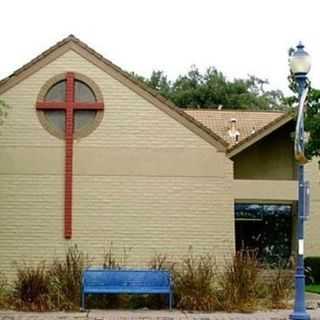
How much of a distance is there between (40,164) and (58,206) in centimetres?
115

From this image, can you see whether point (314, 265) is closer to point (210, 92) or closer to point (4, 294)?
point (4, 294)

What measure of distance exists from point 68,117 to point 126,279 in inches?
200

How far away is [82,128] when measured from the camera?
21250mm

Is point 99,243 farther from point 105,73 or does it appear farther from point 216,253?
point 105,73

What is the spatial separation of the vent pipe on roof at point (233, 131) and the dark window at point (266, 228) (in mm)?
2864

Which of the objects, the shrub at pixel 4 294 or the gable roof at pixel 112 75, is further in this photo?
the gable roof at pixel 112 75

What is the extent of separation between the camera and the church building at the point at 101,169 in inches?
822

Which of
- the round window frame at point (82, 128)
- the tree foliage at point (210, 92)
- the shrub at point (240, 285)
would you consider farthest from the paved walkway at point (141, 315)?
the tree foliage at point (210, 92)

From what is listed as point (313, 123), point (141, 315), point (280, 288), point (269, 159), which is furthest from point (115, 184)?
point (269, 159)

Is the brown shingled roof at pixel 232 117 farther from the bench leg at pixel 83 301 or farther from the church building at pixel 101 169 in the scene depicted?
the bench leg at pixel 83 301

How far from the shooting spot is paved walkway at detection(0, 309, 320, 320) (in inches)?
645

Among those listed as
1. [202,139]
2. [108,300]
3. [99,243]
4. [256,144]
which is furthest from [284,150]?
[108,300]

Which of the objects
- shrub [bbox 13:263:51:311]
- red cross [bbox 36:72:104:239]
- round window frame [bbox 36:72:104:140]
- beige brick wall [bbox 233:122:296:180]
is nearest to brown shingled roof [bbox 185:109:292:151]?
beige brick wall [bbox 233:122:296:180]

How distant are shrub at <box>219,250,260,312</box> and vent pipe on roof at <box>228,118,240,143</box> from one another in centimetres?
1427
